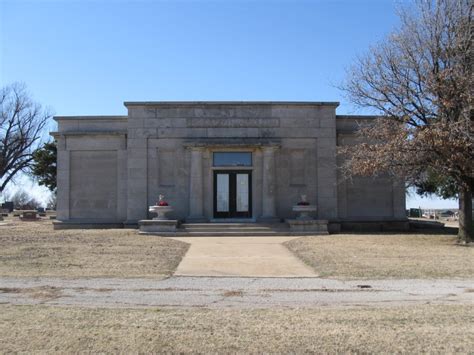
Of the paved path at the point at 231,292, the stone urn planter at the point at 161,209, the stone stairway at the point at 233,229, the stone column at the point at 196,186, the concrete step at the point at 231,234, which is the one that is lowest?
the paved path at the point at 231,292

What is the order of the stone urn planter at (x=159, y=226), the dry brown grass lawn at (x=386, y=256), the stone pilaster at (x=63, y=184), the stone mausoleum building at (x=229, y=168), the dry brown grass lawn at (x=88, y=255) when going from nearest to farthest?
the dry brown grass lawn at (x=386, y=256)
the dry brown grass lawn at (x=88, y=255)
the stone urn planter at (x=159, y=226)
the stone mausoleum building at (x=229, y=168)
the stone pilaster at (x=63, y=184)

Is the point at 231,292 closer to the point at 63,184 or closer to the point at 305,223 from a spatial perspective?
the point at 305,223

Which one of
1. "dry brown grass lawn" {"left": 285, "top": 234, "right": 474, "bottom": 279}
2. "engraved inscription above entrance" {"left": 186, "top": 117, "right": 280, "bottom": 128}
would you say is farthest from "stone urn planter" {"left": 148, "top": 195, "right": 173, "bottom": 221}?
"dry brown grass lawn" {"left": 285, "top": 234, "right": 474, "bottom": 279}

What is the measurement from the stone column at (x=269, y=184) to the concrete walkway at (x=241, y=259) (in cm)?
485

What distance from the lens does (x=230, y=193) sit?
28250 millimetres

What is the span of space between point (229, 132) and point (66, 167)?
9.12 metres

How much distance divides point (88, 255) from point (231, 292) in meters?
7.27

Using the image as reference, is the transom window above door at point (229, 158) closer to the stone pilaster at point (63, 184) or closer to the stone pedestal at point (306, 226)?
the stone pedestal at point (306, 226)

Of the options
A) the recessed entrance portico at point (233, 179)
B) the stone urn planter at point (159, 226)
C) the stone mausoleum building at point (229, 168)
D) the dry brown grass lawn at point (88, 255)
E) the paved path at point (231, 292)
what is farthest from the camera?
the stone mausoleum building at point (229, 168)

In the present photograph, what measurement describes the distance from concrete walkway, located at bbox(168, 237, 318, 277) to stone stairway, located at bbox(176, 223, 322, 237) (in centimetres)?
225

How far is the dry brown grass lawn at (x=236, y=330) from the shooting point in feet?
21.2

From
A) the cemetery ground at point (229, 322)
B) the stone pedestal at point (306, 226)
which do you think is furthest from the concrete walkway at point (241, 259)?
the stone pedestal at point (306, 226)

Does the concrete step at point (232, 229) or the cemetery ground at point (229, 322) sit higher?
the concrete step at point (232, 229)

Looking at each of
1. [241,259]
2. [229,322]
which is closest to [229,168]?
[241,259]
